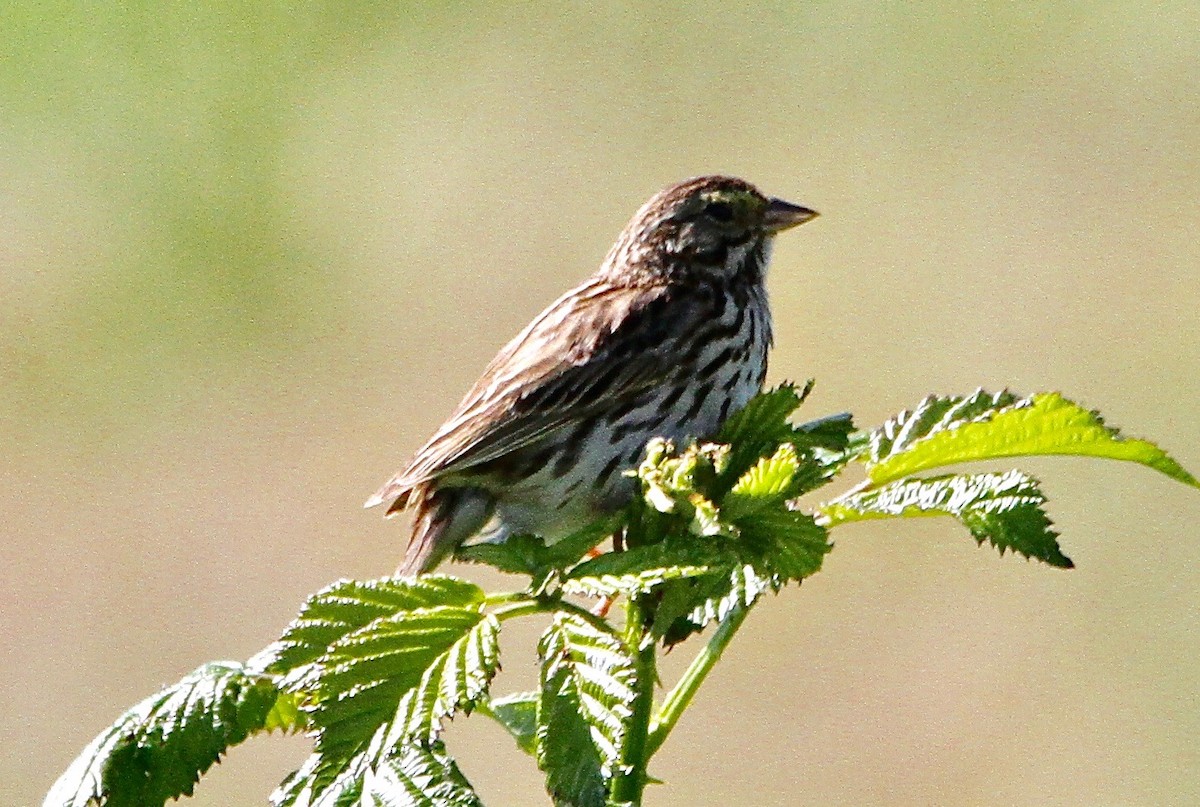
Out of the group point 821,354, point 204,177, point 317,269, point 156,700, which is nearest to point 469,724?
point 821,354

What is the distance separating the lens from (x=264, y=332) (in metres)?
10.1

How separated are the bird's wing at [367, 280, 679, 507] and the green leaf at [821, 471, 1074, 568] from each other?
1563 millimetres

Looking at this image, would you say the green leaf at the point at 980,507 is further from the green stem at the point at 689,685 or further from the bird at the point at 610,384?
the bird at the point at 610,384

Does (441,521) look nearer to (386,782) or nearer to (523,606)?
(523,606)

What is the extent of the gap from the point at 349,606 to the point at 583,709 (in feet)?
0.83

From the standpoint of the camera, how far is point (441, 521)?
11.6ft

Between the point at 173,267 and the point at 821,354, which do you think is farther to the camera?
the point at 173,267

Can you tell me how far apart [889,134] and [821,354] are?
228cm

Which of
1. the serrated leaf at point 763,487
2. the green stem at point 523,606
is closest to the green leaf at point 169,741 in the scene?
the green stem at point 523,606

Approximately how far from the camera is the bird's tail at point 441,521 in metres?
3.46

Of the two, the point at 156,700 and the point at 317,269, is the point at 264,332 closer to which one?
the point at 317,269

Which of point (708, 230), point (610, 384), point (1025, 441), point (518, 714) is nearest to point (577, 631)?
point (518, 714)

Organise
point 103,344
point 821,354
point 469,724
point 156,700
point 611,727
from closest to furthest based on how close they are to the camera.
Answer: point 611,727 → point 156,700 → point 469,724 → point 821,354 → point 103,344

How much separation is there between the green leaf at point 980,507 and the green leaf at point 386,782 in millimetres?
503
